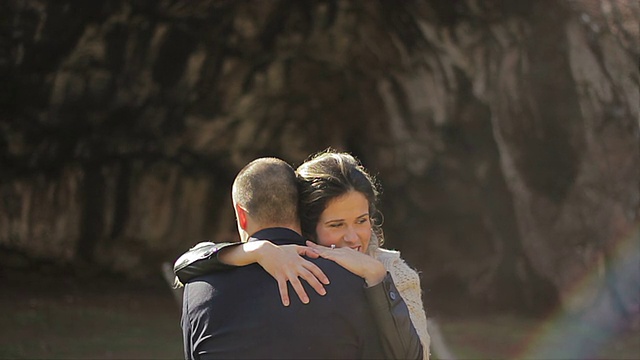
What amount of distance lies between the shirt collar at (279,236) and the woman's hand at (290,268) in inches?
4.1

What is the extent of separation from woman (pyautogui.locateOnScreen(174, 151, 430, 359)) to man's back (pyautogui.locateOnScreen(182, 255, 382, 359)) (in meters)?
0.03

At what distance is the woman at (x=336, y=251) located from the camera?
267 cm

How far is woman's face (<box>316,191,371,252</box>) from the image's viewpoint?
3.21m

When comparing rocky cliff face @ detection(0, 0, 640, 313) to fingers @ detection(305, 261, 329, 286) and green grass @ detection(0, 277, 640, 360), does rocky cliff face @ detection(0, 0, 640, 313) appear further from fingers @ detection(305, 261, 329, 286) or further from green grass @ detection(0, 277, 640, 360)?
fingers @ detection(305, 261, 329, 286)

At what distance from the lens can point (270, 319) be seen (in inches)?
104

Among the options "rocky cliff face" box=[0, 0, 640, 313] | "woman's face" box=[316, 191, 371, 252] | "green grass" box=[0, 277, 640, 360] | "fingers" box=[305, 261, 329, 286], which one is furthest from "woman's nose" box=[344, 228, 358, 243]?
"rocky cliff face" box=[0, 0, 640, 313]

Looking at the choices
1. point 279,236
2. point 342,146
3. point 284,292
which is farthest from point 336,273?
point 342,146

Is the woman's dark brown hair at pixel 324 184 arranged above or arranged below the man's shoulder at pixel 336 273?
above

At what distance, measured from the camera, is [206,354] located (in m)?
2.75

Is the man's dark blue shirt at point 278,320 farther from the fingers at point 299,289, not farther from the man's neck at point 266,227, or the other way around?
the man's neck at point 266,227

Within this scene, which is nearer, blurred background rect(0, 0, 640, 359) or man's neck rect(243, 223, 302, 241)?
man's neck rect(243, 223, 302, 241)

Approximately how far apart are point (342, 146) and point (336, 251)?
835cm

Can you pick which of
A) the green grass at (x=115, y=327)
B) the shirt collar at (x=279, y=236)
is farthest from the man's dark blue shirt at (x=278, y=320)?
the green grass at (x=115, y=327)

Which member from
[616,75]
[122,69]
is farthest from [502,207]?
[122,69]
